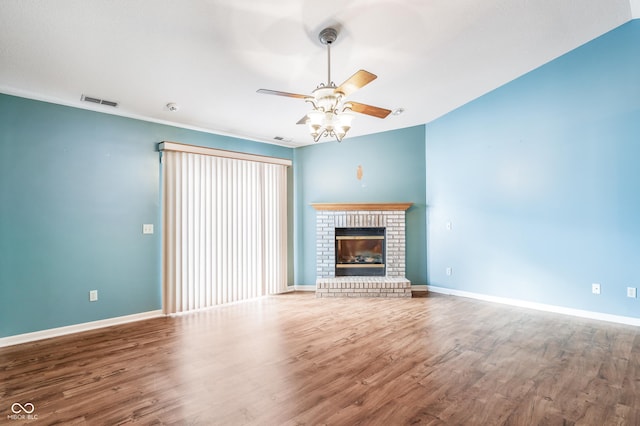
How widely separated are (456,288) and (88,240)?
17.6ft

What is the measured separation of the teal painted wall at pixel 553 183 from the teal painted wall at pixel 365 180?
417mm

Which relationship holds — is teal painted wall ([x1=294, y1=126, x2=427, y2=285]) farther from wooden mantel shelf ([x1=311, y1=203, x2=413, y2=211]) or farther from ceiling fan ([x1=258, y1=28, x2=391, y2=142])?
ceiling fan ([x1=258, y1=28, x2=391, y2=142])

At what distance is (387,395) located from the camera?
217 centimetres

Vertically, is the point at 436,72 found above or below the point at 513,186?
above

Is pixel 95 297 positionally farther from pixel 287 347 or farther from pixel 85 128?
pixel 287 347

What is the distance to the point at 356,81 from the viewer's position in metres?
2.33

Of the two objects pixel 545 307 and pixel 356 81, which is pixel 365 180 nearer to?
pixel 545 307

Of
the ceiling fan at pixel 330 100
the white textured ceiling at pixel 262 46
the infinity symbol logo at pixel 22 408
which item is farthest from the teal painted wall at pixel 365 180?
the infinity symbol logo at pixel 22 408

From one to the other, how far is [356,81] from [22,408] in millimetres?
3318

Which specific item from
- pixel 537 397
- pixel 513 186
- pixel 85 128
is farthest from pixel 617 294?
pixel 85 128

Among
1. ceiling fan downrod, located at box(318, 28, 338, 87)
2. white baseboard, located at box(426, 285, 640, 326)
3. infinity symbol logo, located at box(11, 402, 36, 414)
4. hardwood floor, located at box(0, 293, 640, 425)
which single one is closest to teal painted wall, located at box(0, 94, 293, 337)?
hardwood floor, located at box(0, 293, 640, 425)

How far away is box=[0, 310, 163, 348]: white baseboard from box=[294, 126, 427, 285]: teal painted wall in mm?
2631

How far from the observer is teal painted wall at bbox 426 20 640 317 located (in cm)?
349

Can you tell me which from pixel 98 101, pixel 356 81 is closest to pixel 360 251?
pixel 356 81
